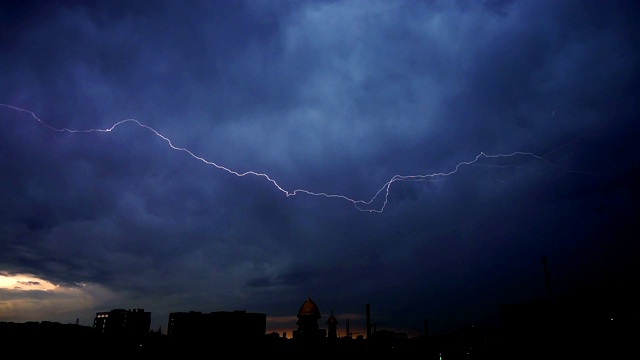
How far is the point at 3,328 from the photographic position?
30312 millimetres

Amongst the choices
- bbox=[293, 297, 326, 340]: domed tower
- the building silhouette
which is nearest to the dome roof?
bbox=[293, 297, 326, 340]: domed tower

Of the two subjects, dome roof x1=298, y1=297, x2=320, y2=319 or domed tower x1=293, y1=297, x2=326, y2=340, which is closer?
domed tower x1=293, y1=297, x2=326, y2=340

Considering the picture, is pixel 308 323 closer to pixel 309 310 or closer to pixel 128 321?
pixel 309 310

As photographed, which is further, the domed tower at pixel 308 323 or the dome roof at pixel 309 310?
the dome roof at pixel 309 310

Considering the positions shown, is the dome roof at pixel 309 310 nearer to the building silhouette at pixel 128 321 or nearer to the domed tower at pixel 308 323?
the domed tower at pixel 308 323

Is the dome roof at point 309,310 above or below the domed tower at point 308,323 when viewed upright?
above

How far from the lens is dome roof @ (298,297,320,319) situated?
1859 inches

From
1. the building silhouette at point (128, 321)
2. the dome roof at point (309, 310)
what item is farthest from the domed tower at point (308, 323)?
the building silhouette at point (128, 321)

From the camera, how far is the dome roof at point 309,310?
47219mm

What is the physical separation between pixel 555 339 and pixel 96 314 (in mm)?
56871

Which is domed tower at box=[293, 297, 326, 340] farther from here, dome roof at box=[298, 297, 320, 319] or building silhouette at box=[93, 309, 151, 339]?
building silhouette at box=[93, 309, 151, 339]

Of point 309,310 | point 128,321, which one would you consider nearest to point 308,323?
point 309,310

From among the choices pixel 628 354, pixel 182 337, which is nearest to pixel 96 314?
pixel 182 337

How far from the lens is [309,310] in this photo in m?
47.5
